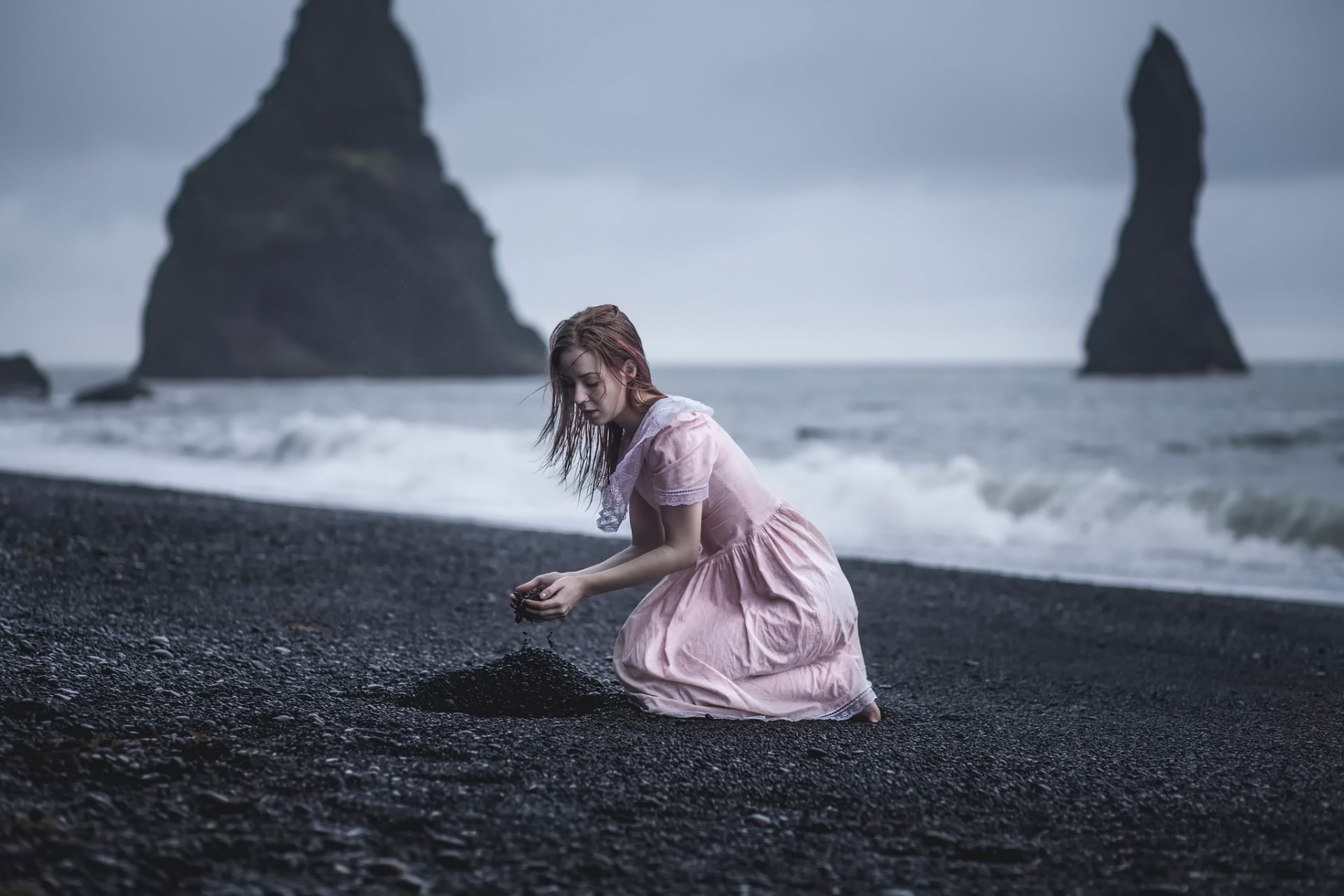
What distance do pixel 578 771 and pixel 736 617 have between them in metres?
0.84

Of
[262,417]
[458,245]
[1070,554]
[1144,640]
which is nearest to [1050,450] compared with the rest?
[1070,554]

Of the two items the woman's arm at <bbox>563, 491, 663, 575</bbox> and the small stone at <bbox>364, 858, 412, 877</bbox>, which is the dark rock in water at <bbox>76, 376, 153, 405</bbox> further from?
the small stone at <bbox>364, 858, 412, 877</bbox>

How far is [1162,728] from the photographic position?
3928 millimetres

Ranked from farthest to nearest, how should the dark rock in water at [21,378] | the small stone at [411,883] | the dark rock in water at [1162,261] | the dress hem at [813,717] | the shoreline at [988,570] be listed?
the dark rock in water at [1162,261]
the dark rock in water at [21,378]
the shoreline at [988,570]
the dress hem at [813,717]
the small stone at [411,883]

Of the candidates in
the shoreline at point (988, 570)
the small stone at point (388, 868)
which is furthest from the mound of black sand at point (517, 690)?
the shoreline at point (988, 570)

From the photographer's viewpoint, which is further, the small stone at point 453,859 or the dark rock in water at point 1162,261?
the dark rock in water at point 1162,261

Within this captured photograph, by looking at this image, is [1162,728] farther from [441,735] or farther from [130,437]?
[130,437]

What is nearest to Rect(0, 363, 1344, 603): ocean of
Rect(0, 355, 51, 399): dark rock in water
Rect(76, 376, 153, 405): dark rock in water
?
Rect(76, 376, 153, 405): dark rock in water

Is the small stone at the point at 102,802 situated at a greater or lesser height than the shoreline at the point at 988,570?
greater

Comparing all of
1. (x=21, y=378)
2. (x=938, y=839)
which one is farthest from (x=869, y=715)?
(x=21, y=378)

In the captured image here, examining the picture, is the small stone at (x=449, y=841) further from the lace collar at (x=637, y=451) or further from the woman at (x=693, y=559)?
the lace collar at (x=637, y=451)

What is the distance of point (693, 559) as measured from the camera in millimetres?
3258

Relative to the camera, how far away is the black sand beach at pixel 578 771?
2.19 m

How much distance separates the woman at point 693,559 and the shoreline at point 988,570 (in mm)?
5132
